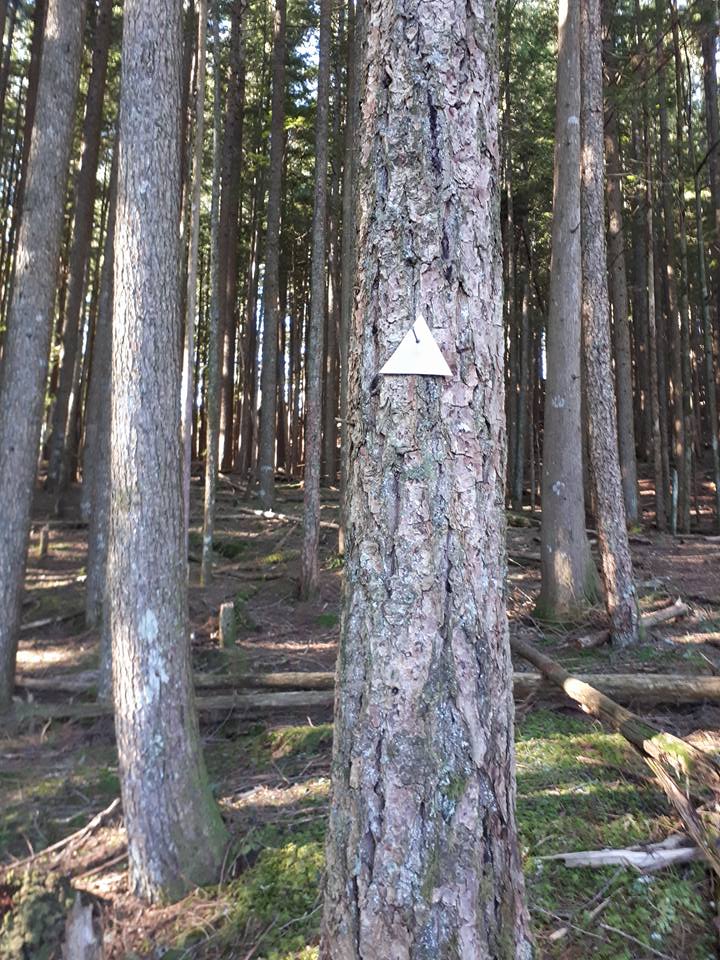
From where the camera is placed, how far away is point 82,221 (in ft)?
49.4

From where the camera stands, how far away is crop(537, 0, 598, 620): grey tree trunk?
9414 mm

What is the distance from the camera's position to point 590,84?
909 centimetres

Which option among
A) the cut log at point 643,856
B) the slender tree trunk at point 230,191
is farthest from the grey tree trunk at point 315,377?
the cut log at point 643,856

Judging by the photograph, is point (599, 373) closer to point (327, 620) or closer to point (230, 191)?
point (327, 620)

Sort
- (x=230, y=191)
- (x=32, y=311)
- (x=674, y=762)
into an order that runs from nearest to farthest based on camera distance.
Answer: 1. (x=674, y=762)
2. (x=32, y=311)
3. (x=230, y=191)

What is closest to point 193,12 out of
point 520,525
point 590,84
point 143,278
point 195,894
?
point 590,84

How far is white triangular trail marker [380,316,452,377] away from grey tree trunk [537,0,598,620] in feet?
24.9

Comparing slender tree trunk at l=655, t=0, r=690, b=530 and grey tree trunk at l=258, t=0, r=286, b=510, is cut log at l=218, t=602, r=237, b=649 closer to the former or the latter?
grey tree trunk at l=258, t=0, r=286, b=510

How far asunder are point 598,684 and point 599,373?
3733mm

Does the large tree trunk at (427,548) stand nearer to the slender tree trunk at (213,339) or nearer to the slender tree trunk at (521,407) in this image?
the slender tree trunk at (213,339)

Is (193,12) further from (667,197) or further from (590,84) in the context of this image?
(667,197)

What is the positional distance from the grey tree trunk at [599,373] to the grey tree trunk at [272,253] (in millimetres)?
7708

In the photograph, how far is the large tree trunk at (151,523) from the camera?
15.1ft

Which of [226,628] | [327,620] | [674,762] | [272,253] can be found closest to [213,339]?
[272,253]
